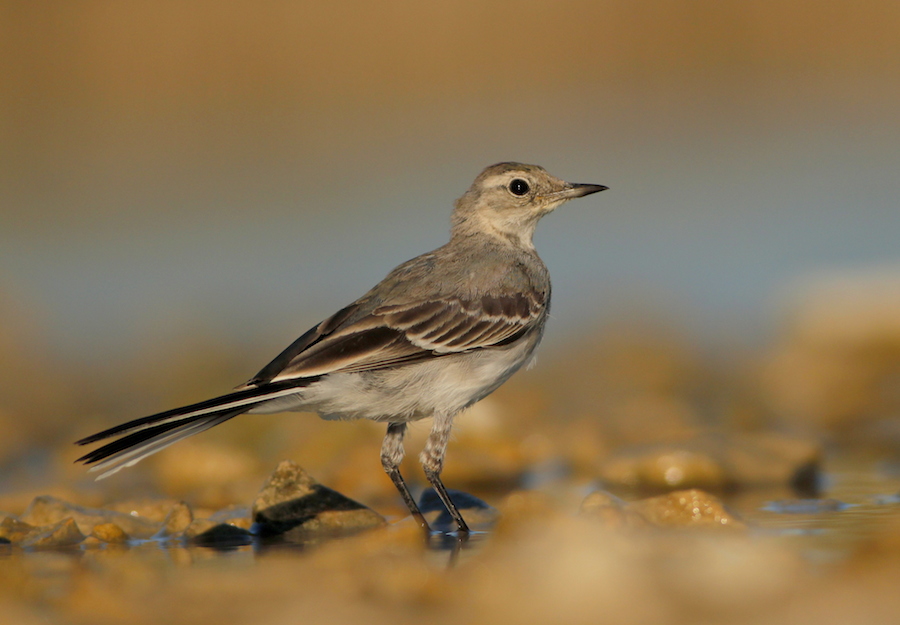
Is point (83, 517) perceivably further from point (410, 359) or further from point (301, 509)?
point (410, 359)

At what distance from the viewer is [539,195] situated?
826cm

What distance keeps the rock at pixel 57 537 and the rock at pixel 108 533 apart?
0.11 meters

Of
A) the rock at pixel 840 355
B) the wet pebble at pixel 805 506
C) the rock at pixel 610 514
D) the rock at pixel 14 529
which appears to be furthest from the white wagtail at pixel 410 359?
the rock at pixel 840 355

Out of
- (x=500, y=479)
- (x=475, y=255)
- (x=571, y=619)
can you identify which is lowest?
(x=500, y=479)

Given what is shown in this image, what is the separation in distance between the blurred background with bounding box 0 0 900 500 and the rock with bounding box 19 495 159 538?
3.40 metres

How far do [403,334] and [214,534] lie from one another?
5.18ft

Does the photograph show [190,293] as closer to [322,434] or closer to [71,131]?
[322,434]

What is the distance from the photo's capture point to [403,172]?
2147 cm

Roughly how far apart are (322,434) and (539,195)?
2.81m

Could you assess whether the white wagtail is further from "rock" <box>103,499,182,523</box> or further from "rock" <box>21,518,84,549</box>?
"rock" <box>103,499,182,523</box>

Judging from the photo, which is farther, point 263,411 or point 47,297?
point 47,297

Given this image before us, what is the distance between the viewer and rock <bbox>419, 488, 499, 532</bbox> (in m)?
6.94

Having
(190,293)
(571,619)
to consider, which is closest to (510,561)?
(571,619)

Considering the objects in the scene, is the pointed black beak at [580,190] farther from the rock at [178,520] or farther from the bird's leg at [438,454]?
the rock at [178,520]
